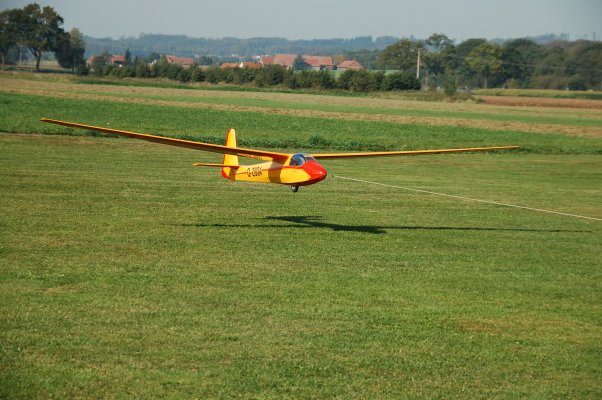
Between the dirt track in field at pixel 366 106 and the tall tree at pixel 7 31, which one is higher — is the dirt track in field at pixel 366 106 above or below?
below

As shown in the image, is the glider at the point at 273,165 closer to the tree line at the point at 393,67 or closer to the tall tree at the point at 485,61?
the tree line at the point at 393,67

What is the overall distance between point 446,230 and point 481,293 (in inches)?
264

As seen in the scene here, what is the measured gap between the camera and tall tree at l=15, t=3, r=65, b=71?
5807 inches

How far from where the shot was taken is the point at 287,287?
571 inches

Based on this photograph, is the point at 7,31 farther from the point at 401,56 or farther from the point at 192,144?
the point at 192,144

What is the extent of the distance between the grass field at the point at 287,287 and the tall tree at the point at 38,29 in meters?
125

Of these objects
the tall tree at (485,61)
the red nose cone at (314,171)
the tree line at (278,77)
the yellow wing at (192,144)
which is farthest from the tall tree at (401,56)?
the red nose cone at (314,171)

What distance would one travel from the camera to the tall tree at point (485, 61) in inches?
7106

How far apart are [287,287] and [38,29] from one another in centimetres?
14800

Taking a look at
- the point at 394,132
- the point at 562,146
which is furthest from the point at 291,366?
the point at 394,132

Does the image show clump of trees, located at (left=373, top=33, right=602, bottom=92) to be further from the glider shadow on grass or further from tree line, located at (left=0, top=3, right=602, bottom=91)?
the glider shadow on grass

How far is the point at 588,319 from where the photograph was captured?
1352 cm

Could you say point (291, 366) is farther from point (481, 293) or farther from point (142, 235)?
point (142, 235)

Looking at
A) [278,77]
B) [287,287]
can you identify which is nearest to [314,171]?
[287,287]
